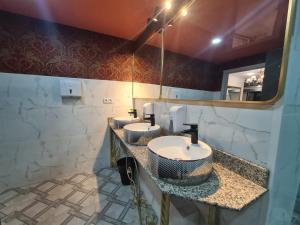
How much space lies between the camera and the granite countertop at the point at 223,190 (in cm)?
54

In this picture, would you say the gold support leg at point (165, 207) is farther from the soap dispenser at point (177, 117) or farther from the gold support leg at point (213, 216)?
the soap dispenser at point (177, 117)

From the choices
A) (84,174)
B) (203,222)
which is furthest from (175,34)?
(84,174)

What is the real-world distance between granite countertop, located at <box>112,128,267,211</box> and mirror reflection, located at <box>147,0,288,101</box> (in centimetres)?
38

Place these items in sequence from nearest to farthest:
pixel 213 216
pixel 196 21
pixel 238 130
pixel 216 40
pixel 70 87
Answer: pixel 238 130, pixel 213 216, pixel 216 40, pixel 196 21, pixel 70 87

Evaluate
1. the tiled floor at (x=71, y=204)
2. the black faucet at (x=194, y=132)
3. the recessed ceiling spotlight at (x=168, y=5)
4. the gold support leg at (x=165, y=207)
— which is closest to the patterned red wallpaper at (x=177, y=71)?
the black faucet at (x=194, y=132)

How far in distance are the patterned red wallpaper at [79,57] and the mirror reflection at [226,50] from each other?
15mm

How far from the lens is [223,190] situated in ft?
1.98

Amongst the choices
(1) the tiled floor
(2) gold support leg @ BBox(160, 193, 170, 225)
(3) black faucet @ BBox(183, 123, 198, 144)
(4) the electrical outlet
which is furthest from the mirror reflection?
(1) the tiled floor

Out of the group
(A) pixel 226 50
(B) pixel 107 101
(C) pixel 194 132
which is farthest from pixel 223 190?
(B) pixel 107 101

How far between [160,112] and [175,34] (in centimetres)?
78

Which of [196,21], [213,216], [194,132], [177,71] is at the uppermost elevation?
[196,21]

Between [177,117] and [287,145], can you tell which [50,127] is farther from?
[287,145]

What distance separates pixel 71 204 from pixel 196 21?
208 cm

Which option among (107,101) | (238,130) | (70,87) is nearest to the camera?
(238,130)
